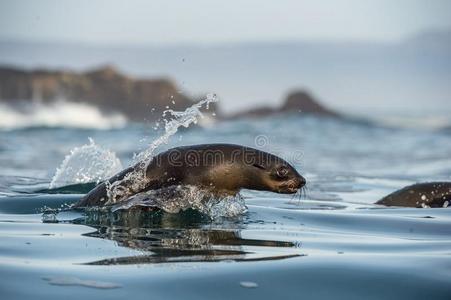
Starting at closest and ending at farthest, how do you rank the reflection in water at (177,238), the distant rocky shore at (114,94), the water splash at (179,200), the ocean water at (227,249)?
the ocean water at (227,249)
the reflection in water at (177,238)
the water splash at (179,200)
the distant rocky shore at (114,94)

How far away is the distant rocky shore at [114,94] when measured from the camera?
198ft

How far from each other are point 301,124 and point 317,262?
42464mm

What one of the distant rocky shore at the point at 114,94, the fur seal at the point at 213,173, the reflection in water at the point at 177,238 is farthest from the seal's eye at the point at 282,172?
the distant rocky shore at the point at 114,94

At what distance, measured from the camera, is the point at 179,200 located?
29.3 feet

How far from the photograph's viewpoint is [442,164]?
83.1ft

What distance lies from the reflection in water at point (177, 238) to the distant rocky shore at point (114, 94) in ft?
158

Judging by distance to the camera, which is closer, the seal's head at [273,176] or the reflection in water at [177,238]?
the reflection in water at [177,238]

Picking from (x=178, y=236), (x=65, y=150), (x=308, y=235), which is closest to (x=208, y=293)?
(x=178, y=236)

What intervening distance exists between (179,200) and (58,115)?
50.9 metres

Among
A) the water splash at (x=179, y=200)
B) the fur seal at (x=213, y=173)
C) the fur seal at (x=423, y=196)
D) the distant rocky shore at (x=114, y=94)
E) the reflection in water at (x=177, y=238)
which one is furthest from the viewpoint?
the distant rocky shore at (x=114, y=94)

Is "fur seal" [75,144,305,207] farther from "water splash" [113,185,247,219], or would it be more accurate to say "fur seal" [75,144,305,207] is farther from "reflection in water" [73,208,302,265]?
"reflection in water" [73,208,302,265]

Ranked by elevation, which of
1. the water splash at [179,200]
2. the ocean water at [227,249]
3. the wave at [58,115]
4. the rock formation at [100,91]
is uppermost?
the rock formation at [100,91]

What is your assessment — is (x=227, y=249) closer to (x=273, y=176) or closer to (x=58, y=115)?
(x=273, y=176)

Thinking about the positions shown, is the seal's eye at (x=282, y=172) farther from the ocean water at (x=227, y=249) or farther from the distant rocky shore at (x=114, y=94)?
the distant rocky shore at (x=114, y=94)
